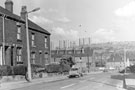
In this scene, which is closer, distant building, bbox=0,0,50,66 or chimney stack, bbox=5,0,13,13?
distant building, bbox=0,0,50,66

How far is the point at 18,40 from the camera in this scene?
36.6 m

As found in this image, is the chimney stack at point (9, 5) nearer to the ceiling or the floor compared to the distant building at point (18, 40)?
nearer to the ceiling

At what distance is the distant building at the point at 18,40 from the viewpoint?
33281 mm

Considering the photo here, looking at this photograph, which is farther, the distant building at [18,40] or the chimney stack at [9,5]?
the chimney stack at [9,5]

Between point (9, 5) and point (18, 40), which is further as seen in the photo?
point (9, 5)

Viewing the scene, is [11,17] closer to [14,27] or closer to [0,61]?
[14,27]

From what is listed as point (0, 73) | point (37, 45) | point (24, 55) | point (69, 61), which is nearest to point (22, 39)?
point (24, 55)

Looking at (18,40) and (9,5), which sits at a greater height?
(9,5)

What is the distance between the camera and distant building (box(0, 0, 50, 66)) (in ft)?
109

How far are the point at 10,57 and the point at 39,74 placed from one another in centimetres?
487

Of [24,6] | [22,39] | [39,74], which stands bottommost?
[39,74]

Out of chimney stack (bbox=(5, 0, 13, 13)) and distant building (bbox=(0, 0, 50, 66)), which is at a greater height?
chimney stack (bbox=(5, 0, 13, 13))

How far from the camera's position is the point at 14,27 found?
35.5m

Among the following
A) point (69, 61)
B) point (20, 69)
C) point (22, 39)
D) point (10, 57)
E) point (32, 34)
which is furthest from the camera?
point (69, 61)
